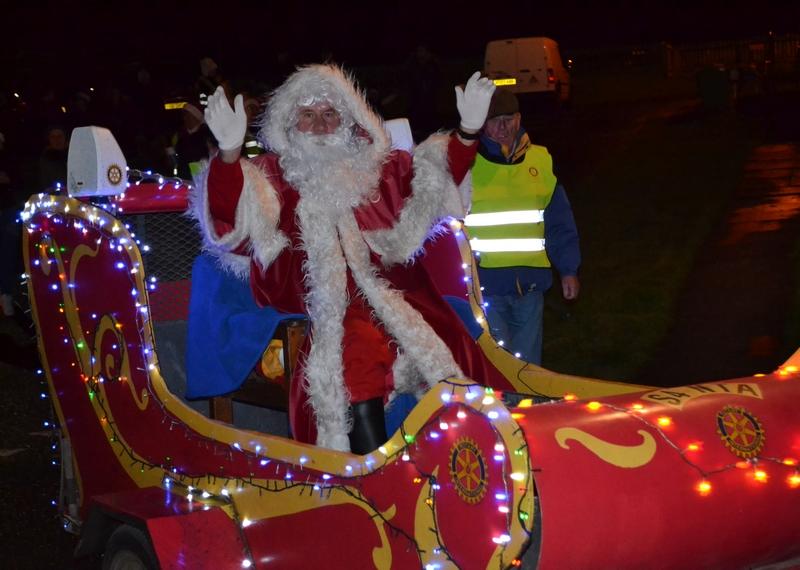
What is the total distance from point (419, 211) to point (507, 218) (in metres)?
1.39

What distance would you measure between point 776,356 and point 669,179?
9981mm

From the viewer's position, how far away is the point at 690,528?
10.8 ft

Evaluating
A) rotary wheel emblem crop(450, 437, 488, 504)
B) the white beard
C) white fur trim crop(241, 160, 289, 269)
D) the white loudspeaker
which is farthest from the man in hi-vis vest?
rotary wheel emblem crop(450, 437, 488, 504)

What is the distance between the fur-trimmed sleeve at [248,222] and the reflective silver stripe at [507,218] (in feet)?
5.56

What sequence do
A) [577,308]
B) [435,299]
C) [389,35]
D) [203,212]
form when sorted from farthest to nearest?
[389,35], [577,308], [435,299], [203,212]

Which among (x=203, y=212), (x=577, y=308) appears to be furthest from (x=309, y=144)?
(x=577, y=308)

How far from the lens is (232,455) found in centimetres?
430

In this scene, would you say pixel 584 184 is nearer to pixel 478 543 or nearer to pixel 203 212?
pixel 203 212

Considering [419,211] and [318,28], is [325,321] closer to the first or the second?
[419,211]

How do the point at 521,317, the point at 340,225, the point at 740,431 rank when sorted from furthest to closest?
1. the point at 521,317
2. the point at 340,225
3. the point at 740,431

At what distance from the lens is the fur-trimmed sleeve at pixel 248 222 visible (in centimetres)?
457

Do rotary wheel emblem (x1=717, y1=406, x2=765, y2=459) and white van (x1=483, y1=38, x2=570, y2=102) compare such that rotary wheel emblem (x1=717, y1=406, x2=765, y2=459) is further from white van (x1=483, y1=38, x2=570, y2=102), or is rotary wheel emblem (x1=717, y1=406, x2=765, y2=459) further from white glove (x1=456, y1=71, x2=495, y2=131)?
white van (x1=483, y1=38, x2=570, y2=102)

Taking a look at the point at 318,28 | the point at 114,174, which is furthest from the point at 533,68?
the point at 114,174

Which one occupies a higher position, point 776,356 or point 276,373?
point 276,373
